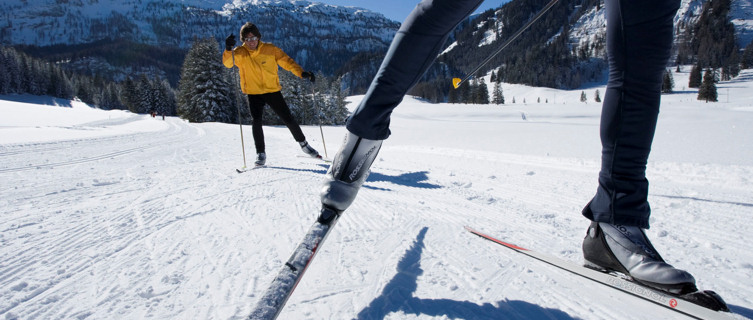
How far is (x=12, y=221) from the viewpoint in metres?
1.59

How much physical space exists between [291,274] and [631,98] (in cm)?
109

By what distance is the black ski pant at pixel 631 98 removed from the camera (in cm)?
92

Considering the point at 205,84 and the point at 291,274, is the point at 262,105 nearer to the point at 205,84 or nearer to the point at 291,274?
the point at 291,274

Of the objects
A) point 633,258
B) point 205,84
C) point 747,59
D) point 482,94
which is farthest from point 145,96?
point 747,59

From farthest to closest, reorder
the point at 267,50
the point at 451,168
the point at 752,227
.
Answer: the point at 267,50 → the point at 451,168 → the point at 752,227

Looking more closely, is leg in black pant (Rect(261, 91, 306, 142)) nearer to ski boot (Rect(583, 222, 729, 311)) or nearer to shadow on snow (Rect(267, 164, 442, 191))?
shadow on snow (Rect(267, 164, 442, 191))

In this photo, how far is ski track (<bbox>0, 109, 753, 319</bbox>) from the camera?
982mm

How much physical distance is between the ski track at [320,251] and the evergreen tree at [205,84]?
3122cm

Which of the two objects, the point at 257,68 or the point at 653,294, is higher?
the point at 257,68

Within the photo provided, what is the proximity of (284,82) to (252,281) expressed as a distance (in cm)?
3382

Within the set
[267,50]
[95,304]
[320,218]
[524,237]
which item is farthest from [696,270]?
[267,50]

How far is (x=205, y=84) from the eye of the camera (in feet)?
101

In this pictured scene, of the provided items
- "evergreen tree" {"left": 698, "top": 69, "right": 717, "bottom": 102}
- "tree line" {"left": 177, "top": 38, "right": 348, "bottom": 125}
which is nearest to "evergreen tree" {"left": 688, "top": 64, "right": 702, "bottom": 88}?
"evergreen tree" {"left": 698, "top": 69, "right": 717, "bottom": 102}

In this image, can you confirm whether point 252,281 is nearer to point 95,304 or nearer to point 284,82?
point 95,304
